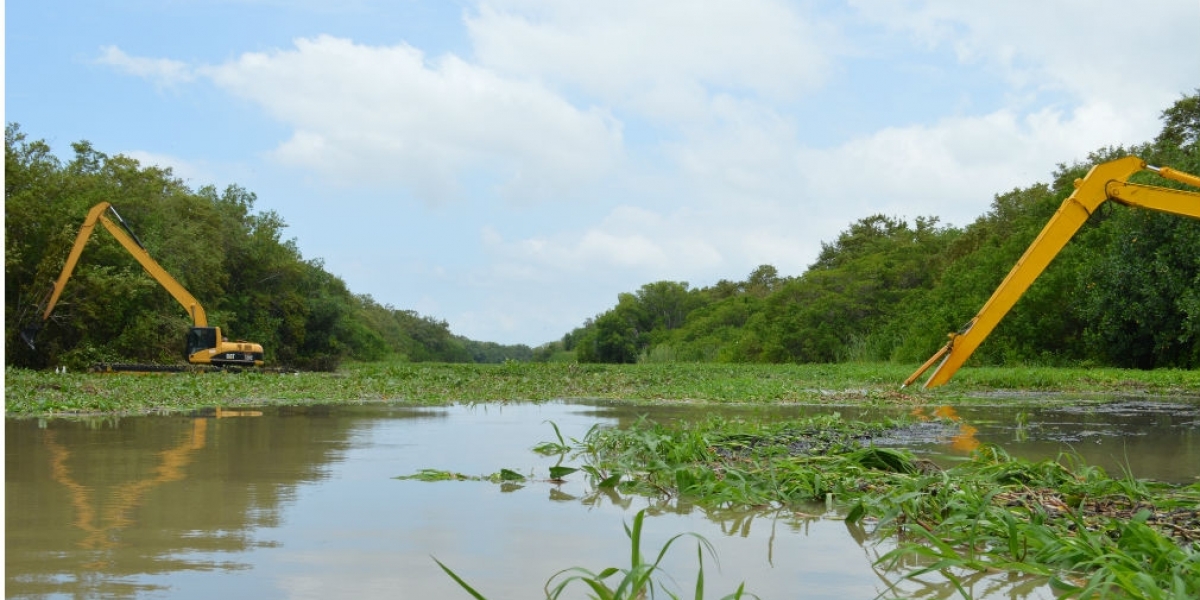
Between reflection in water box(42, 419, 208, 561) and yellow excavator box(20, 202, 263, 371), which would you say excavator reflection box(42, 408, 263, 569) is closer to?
reflection in water box(42, 419, 208, 561)

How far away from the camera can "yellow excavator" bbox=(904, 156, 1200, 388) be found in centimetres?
1526

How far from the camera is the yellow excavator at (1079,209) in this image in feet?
50.1

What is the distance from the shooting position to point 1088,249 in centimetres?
2830

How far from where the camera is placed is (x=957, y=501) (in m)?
4.63

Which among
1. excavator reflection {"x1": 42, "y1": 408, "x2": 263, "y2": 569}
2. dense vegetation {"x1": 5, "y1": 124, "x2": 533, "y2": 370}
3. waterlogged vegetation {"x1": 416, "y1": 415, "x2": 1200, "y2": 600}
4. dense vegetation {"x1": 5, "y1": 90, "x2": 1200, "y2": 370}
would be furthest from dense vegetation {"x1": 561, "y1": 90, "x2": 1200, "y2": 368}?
dense vegetation {"x1": 5, "y1": 124, "x2": 533, "y2": 370}

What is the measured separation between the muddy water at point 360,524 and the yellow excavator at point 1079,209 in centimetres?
735

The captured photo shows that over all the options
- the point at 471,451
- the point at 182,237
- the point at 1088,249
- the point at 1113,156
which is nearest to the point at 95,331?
the point at 182,237

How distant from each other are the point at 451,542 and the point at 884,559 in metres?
1.79

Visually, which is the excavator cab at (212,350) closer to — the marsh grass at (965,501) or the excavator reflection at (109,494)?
the excavator reflection at (109,494)

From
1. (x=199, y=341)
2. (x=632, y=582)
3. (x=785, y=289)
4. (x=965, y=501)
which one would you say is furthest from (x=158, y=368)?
(x=785, y=289)

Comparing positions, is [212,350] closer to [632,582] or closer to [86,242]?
[86,242]

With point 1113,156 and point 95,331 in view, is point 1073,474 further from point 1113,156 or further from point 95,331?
point 1113,156

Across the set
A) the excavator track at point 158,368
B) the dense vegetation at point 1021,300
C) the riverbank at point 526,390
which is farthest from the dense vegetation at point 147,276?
the dense vegetation at point 1021,300

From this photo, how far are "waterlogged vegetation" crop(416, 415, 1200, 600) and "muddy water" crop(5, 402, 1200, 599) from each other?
5.9 inches
